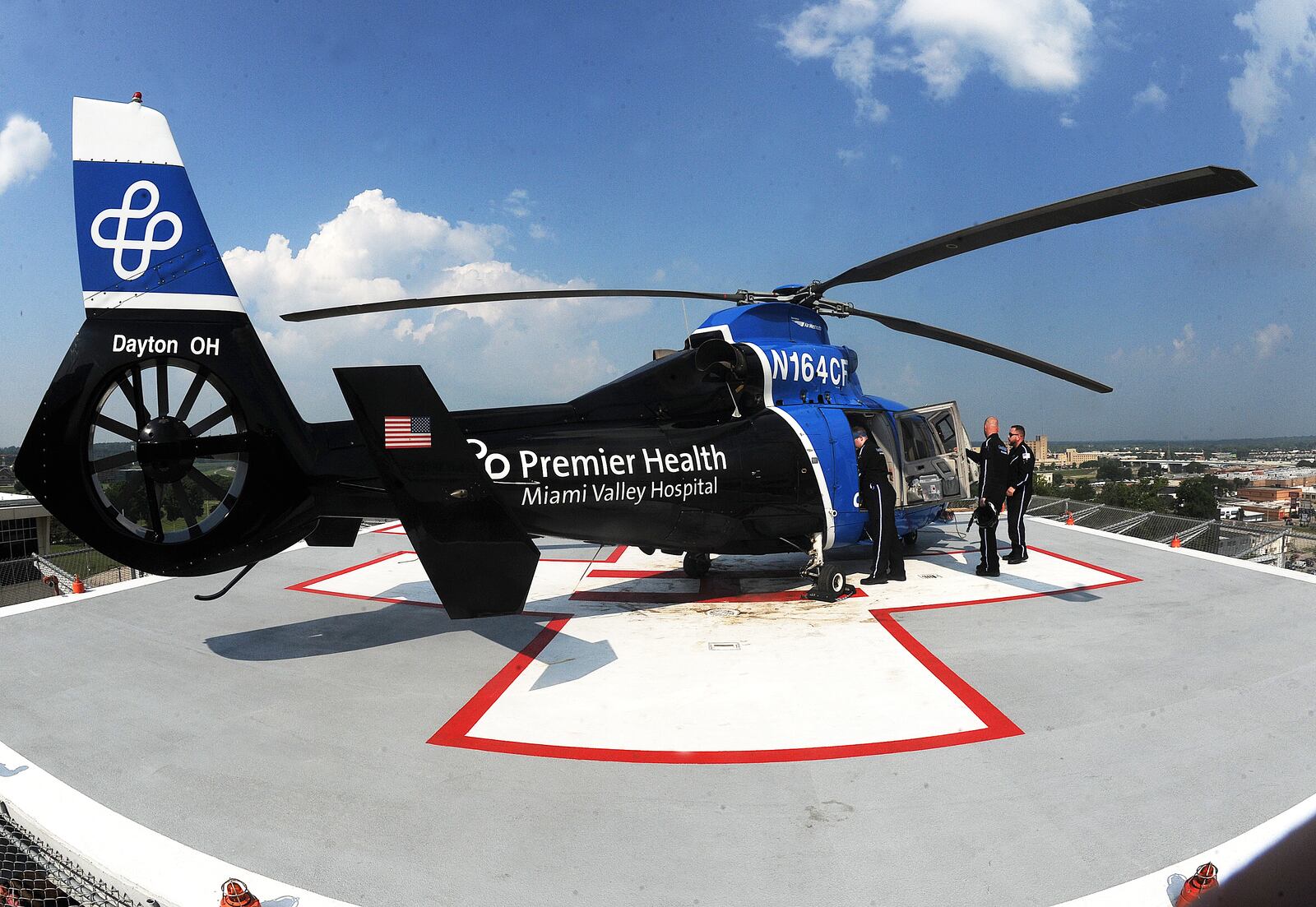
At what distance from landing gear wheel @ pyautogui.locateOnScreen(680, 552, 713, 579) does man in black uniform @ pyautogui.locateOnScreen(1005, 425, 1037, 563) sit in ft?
13.4

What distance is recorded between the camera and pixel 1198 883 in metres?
2.85

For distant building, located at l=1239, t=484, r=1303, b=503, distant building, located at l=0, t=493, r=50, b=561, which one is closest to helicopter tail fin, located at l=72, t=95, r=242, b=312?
distant building, located at l=1239, t=484, r=1303, b=503

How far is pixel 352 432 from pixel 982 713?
18.0 ft

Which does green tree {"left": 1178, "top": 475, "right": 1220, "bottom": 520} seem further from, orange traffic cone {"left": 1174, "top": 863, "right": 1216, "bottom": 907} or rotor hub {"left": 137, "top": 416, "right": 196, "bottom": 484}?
rotor hub {"left": 137, "top": 416, "right": 196, "bottom": 484}

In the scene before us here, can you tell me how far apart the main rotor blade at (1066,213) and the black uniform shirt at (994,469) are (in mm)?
2858

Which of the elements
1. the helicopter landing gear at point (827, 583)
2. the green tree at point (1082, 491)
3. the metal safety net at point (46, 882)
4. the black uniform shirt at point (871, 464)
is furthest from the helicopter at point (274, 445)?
the green tree at point (1082, 491)

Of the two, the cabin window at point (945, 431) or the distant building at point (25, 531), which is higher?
the cabin window at point (945, 431)

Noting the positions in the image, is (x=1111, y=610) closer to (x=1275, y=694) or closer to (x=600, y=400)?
(x=1275, y=694)

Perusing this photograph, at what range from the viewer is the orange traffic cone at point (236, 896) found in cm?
290

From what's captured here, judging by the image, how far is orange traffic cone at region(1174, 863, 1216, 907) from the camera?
2828 millimetres

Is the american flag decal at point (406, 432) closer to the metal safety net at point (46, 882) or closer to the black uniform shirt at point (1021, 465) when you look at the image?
the metal safety net at point (46, 882)

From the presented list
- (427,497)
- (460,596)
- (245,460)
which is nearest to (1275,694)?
(460,596)

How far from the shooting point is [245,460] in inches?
238

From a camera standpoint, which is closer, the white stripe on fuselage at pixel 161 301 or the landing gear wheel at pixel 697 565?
the white stripe on fuselage at pixel 161 301
